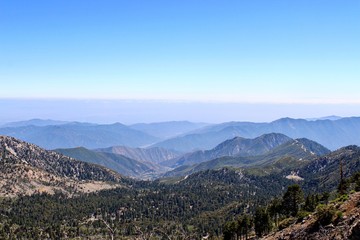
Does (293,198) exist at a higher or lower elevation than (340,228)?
lower

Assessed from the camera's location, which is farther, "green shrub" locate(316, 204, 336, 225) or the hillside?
"green shrub" locate(316, 204, 336, 225)

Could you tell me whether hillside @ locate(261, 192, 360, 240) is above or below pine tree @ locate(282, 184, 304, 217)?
above

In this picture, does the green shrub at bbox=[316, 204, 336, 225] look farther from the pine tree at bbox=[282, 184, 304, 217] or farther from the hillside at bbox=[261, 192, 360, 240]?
the pine tree at bbox=[282, 184, 304, 217]

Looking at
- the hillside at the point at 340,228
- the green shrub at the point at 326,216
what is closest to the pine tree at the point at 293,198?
the hillside at the point at 340,228

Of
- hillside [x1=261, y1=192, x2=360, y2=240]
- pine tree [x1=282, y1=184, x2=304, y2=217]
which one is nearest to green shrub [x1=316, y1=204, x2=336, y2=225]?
hillside [x1=261, y1=192, x2=360, y2=240]

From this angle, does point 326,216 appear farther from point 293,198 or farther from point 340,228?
point 293,198

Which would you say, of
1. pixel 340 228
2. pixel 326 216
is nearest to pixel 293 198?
pixel 326 216

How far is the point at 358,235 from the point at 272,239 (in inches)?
1110

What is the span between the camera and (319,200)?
13650 cm

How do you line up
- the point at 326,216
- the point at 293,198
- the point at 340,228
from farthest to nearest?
the point at 293,198 → the point at 326,216 → the point at 340,228

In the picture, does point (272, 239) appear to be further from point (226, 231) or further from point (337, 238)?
point (226, 231)

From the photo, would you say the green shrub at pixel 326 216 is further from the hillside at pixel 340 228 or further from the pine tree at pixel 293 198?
the pine tree at pixel 293 198

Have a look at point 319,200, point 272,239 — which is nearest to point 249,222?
point 319,200

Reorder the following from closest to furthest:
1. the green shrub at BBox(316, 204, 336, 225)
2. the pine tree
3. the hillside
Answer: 1. the hillside
2. the green shrub at BBox(316, 204, 336, 225)
3. the pine tree
